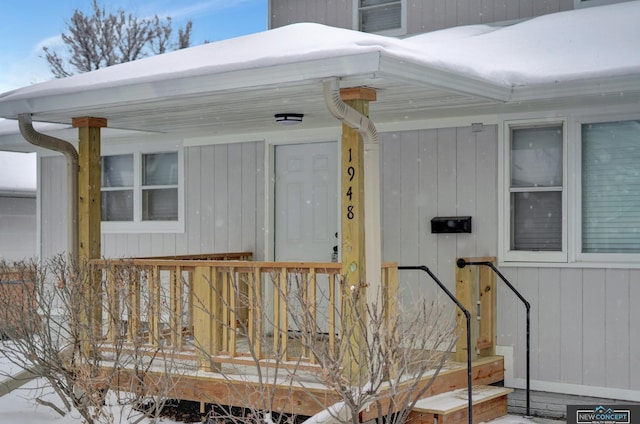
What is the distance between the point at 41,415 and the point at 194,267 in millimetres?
1955

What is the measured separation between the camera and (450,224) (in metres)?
8.30

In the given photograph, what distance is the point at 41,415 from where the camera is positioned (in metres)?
7.68

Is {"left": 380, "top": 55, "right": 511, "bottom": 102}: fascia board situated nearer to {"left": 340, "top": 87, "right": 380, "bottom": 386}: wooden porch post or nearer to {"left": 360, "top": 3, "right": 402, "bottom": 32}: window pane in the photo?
{"left": 340, "top": 87, "right": 380, "bottom": 386}: wooden porch post

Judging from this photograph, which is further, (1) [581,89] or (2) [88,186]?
(2) [88,186]

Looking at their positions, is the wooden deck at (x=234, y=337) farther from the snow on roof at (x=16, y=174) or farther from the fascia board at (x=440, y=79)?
the snow on roof at (x=16, y=174)

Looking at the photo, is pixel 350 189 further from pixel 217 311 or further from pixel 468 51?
pixel 468 51

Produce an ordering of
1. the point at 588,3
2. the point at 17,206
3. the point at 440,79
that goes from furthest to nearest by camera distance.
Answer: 1. the point at 17,206
2. the point at 588,3
3. the point at 440,79

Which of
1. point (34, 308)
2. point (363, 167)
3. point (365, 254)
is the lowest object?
point (34, 308)

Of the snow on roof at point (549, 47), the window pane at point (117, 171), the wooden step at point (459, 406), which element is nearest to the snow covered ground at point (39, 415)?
the wooden step at point (459, 406)

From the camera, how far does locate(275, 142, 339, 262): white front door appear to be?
30.5ft

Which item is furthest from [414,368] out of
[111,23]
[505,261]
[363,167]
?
[111,23]

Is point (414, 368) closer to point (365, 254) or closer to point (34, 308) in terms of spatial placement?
point (365, 254)

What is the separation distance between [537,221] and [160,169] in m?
4.82

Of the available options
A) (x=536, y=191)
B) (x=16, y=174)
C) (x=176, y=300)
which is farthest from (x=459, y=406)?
(x=16, y=174)
